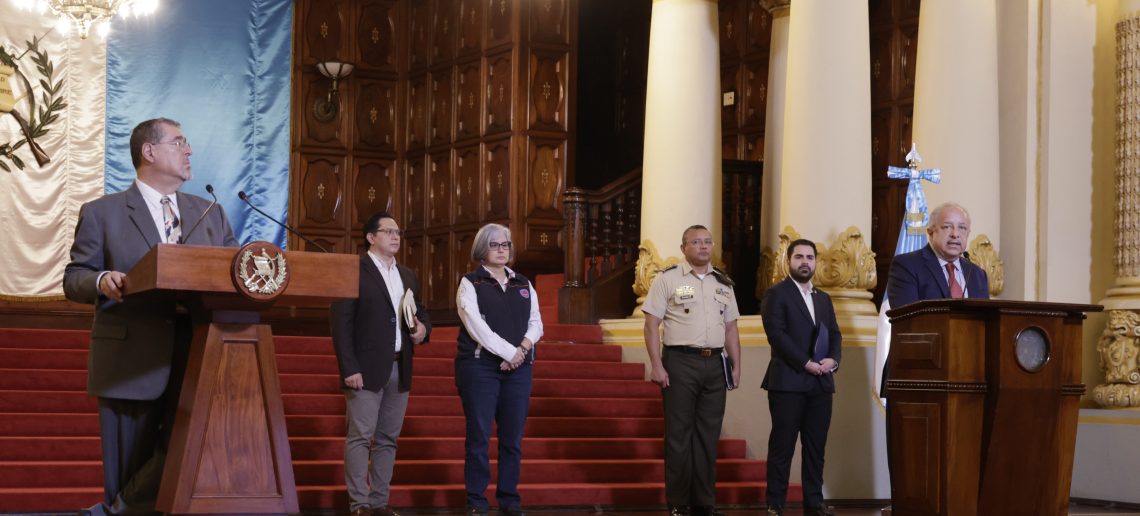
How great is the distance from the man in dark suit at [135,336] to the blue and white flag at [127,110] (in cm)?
876

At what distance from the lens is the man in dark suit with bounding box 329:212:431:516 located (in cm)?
670

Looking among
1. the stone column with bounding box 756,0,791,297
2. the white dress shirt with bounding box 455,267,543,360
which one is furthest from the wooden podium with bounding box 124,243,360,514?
the stone column with bounding box 756,0,791,297

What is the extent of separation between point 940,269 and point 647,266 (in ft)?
16.2

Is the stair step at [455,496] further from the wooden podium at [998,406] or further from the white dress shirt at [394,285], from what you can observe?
the wooden podium at [998,406]

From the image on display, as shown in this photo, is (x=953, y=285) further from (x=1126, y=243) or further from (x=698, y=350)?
(x=1126, y=243)

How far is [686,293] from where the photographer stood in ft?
23.8

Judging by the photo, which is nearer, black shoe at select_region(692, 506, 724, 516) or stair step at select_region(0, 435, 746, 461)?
black shoe at select_region(692, 506, 724, 516)

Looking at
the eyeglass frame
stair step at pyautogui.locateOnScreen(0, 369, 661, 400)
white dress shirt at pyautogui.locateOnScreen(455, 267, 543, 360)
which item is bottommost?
stair step at pyautogui.locateOnScreen(0, 369, 661, 400)

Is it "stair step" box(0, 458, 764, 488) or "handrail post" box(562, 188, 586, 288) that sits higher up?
"handrail post" box(562, 188, 586, 288)

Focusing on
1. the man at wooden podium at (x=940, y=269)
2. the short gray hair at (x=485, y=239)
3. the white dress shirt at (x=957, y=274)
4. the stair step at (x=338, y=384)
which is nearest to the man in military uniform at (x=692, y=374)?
the short gray hair at (x=485, y=239)

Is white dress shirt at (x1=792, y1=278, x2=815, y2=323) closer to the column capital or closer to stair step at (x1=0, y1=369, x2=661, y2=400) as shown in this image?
stair step at (x1=0, y1=369, x2=661, y2=400)

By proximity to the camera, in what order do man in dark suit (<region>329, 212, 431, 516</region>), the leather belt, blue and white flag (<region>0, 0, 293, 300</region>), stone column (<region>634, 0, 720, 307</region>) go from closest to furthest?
man in dark suit (<region>329, 212, 431, 516</region>), the leather belt, stone column (<region>634, 0, 720, 307</region>), blue and white flag (<region>0, 0, 293, 300</region>)

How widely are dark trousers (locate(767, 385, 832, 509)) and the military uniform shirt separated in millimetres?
651

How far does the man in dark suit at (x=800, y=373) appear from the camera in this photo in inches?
300
